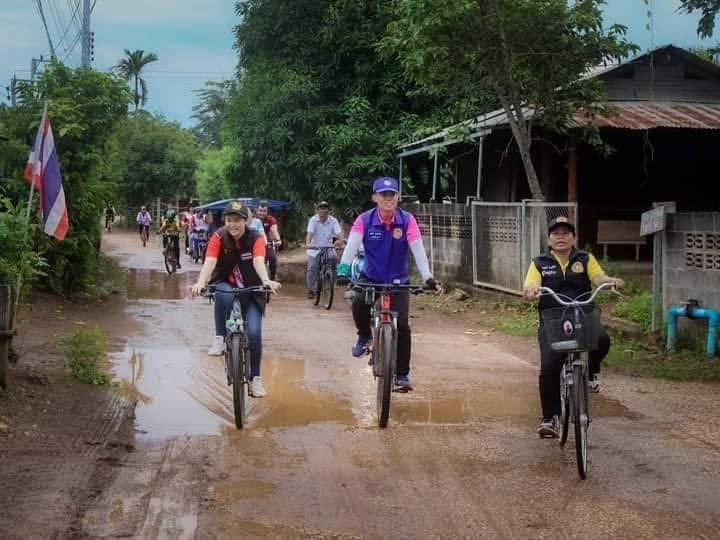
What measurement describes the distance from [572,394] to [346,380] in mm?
3485

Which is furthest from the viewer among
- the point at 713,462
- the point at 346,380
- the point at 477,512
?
the point at 346,380

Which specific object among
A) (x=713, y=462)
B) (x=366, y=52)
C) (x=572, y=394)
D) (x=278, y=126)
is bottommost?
(x=713, y=462)

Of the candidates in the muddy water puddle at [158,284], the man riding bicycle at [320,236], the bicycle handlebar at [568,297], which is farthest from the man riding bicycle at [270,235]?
the bicycle handlebar at [568,297]

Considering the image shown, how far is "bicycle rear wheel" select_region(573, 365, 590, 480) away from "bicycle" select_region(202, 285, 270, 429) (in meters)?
2.56

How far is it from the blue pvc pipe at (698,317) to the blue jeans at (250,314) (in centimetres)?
531

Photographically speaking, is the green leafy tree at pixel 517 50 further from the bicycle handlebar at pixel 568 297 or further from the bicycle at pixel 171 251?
the bicycle at pixel 171 251

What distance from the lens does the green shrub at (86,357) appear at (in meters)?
8.55

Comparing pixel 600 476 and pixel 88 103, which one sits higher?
pixel 88 103

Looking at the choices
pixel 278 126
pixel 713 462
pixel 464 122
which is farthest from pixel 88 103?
pixel 713 462

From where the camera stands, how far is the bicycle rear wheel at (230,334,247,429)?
22.9 ft

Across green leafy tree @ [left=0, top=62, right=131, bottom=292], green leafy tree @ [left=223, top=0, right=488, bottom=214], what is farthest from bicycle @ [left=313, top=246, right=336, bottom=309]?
green leafy tree @ [left=223, top=0, right=488, bottom=214]

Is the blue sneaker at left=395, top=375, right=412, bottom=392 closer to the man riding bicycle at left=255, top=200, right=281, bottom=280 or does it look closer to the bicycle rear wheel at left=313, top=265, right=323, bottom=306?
the bicycle rear wheel at left=313, top=265, right=323, bottom=306

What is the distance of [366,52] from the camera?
24.7m

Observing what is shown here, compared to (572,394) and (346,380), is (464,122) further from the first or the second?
(572,394)
